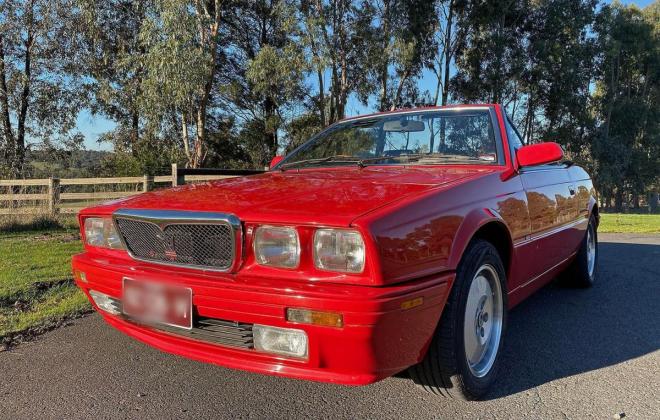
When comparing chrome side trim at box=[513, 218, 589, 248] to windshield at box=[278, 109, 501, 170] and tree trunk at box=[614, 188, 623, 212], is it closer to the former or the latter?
windshield at box=[278, 109, 501, 170]

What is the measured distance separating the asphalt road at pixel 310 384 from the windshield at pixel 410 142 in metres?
1.28

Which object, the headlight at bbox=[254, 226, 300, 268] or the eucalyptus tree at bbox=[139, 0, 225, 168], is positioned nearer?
the headlight at bbox=[254, 226, 300, 268]

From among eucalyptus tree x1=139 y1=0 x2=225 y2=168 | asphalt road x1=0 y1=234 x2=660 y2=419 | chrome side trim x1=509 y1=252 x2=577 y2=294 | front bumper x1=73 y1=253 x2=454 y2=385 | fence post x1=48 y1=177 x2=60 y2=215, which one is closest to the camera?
front bumper x1=73 y1=253 x2=454 y2=385

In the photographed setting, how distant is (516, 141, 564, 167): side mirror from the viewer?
307 centimetres

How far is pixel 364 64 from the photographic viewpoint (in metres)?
23.4

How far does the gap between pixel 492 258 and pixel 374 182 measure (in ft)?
2.35

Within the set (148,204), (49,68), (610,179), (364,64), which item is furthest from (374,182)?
(610,179)

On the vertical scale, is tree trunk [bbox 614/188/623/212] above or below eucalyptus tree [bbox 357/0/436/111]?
below

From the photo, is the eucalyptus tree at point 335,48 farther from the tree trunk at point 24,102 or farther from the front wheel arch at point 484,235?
the front wheel arch at point 484,235

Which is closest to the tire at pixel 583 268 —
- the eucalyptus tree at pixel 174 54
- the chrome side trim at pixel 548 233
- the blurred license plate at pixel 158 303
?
the chrome side trim at pixel 548 233

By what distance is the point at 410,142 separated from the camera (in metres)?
3.40

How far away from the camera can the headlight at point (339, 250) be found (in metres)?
1.90

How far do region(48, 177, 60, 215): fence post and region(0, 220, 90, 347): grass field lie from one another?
4.60 meters

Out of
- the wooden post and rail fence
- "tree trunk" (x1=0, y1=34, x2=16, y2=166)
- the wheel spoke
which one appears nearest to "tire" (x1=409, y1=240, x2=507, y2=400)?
the wheel spoke
